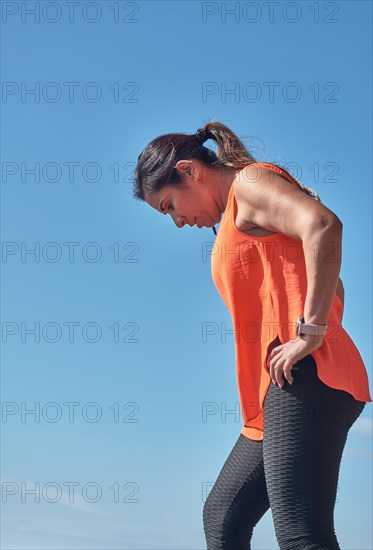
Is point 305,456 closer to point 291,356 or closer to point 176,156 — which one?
point 291,356

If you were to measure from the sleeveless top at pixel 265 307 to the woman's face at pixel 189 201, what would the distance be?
0.18 meters

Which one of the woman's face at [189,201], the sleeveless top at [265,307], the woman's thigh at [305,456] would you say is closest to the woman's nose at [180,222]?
the woman's face at [189,201]

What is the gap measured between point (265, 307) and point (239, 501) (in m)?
0.65

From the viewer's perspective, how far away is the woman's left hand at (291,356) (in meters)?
2.14

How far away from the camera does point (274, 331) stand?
226cm

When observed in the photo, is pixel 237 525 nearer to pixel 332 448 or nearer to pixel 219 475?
pixel 219 475

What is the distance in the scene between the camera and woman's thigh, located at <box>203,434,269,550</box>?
2.48m

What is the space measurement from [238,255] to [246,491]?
0.75 m

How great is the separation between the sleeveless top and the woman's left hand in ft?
0.10

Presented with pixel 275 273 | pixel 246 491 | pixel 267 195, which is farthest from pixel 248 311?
pixel 246 491

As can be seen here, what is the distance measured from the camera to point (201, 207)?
254cm

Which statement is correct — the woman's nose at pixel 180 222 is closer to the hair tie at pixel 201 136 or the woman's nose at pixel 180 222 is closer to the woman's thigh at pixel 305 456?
the hair tie at pixel 201 136

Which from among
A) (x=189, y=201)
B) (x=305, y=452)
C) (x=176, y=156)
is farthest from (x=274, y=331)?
(x=176, y=156)

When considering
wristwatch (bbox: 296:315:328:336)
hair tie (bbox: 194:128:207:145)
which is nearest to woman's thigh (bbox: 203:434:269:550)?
wristwatch (bbox: 296:315:328:336)
